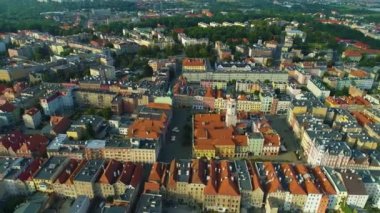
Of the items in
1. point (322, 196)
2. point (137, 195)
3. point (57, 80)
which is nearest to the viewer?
point (322, 196)

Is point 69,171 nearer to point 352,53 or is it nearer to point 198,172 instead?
point 198,172

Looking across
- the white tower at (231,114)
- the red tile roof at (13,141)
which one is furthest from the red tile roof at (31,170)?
the white tower at (231,114)

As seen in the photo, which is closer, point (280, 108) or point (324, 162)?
point (324, 162)

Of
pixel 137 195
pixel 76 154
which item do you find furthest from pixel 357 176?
pixel 76 154

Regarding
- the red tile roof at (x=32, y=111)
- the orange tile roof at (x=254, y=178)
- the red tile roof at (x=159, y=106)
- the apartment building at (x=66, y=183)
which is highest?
the red tile roof at (x=159, y=106)

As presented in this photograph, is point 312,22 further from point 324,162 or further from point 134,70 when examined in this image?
point 324,162

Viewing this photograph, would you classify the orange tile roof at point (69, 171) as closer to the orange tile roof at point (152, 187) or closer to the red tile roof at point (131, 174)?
the red tile roof at point (131, 174)

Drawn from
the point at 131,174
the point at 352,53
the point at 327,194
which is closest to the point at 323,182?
the point at 327,194

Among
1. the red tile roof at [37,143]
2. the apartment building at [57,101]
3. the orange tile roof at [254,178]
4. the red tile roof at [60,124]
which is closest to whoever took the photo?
the orange tile roof at [254,178]
